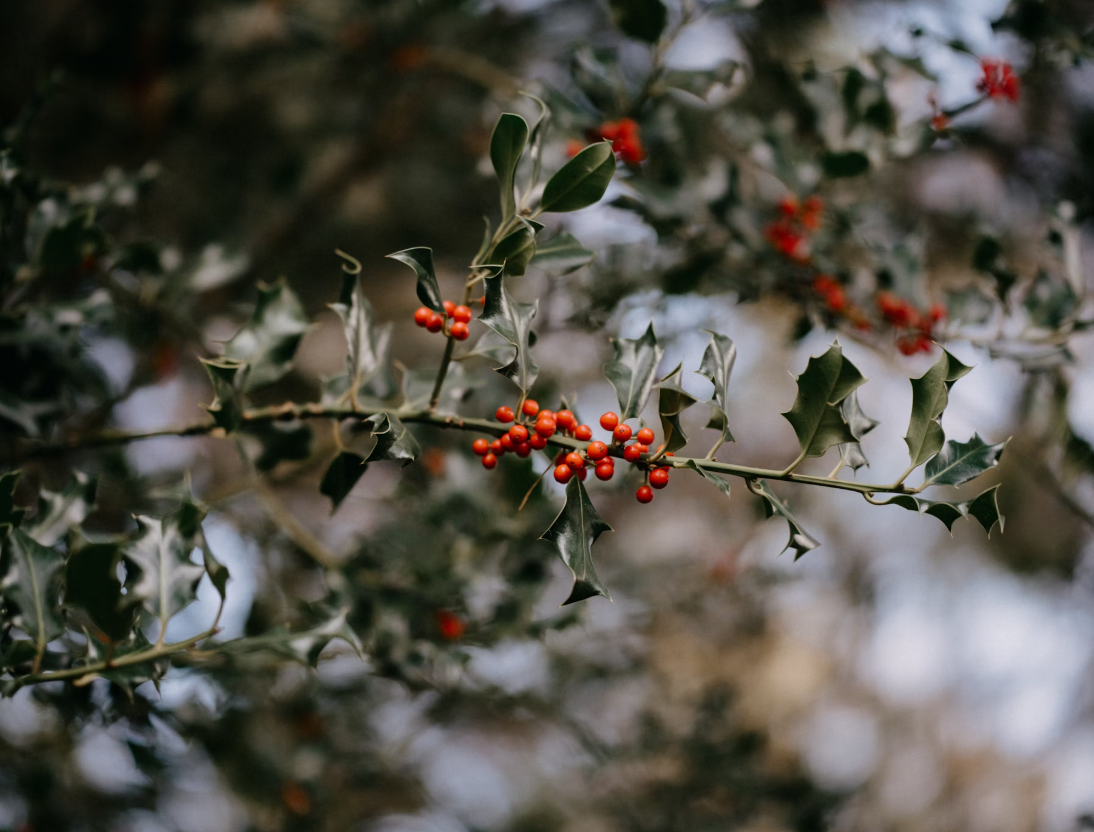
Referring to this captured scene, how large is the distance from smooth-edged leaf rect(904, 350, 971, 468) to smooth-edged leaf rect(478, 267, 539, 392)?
0.39 metres

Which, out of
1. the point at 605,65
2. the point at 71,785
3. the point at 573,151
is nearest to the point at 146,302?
the point at 573,151

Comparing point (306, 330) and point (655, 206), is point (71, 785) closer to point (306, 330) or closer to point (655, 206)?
point (306, 330)

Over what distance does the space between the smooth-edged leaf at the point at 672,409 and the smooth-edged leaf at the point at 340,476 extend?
427mm

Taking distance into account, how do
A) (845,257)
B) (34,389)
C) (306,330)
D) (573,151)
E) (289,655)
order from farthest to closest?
1. (845,257)
2. (573,151)
3. (34,389)
4. (306,330)
5. (289,655)

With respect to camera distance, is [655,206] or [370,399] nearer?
[370,399]

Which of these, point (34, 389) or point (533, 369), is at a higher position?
point (533, 369)

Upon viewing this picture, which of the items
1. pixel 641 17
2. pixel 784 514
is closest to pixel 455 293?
pixel 641 17

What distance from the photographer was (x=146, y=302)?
145cm

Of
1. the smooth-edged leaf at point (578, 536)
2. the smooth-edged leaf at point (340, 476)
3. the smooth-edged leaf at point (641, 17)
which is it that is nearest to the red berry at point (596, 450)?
the smooth-edged leaf at point (578, 536)

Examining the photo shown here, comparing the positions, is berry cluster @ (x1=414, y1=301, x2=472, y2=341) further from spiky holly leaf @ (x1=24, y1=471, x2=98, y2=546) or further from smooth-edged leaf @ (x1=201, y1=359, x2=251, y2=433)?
spiky holly leaf @ (x1=24, y1=471, x2=98, y2=546)

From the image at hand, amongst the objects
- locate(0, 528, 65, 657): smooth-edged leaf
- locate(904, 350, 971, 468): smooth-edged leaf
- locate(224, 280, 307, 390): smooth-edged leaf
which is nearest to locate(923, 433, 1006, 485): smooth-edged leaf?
locate(904, 350, 971, 468): smooth-edged leaf

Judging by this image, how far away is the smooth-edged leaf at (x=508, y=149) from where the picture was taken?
0.73 meters

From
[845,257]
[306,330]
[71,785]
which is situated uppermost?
[306,330]

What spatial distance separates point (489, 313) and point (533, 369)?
0.35 ft
